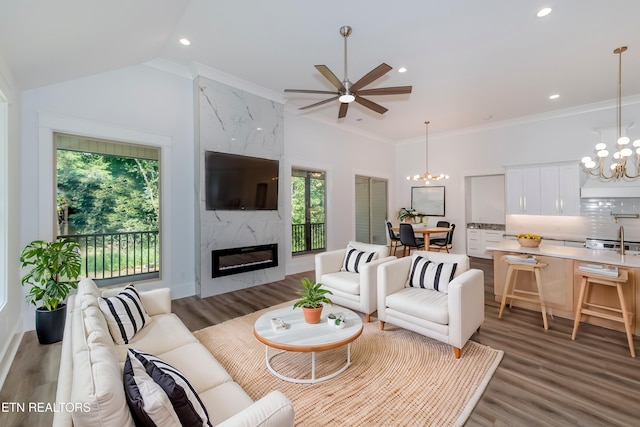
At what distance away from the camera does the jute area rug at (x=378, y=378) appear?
1864 millimetres

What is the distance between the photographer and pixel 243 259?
15.1ft

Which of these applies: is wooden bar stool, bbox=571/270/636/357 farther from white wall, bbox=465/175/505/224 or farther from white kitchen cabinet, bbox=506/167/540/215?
white wall, bbox=465/175/505/224

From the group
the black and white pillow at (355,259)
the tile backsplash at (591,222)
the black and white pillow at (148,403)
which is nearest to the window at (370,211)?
the tile backsplash at (591,222)

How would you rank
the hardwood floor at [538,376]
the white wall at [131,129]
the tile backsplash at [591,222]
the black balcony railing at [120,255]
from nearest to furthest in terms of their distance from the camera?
the hardwood floor at [538,376], the white wall at [131,129], the black balcony railing at [120,255], the tile backsplash at [591,222]

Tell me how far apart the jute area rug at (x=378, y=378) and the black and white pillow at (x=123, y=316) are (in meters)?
0.81

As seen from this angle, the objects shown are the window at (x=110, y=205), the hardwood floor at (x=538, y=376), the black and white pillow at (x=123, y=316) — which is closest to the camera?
the hardwood floor at (x=538, y=376)

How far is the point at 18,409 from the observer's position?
1943 mm

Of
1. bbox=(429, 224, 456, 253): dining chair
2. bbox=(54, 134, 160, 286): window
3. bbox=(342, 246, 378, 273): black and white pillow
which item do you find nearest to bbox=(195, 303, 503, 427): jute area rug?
bbox=(342, 246, 378, 273): black and white pillow

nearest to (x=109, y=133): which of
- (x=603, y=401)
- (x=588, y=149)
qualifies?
(x=603, y=401)

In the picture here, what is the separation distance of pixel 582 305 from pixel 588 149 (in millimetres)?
3971

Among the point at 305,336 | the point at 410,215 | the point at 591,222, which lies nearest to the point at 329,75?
the point at 305,336

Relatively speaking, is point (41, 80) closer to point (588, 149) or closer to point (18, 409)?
point (18, 409)

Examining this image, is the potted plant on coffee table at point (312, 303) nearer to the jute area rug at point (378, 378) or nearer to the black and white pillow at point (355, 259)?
the jute area rug at point (378, 378)

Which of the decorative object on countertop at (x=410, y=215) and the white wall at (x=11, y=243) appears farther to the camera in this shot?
the decorative object on countertop at (x=410, y=215)
